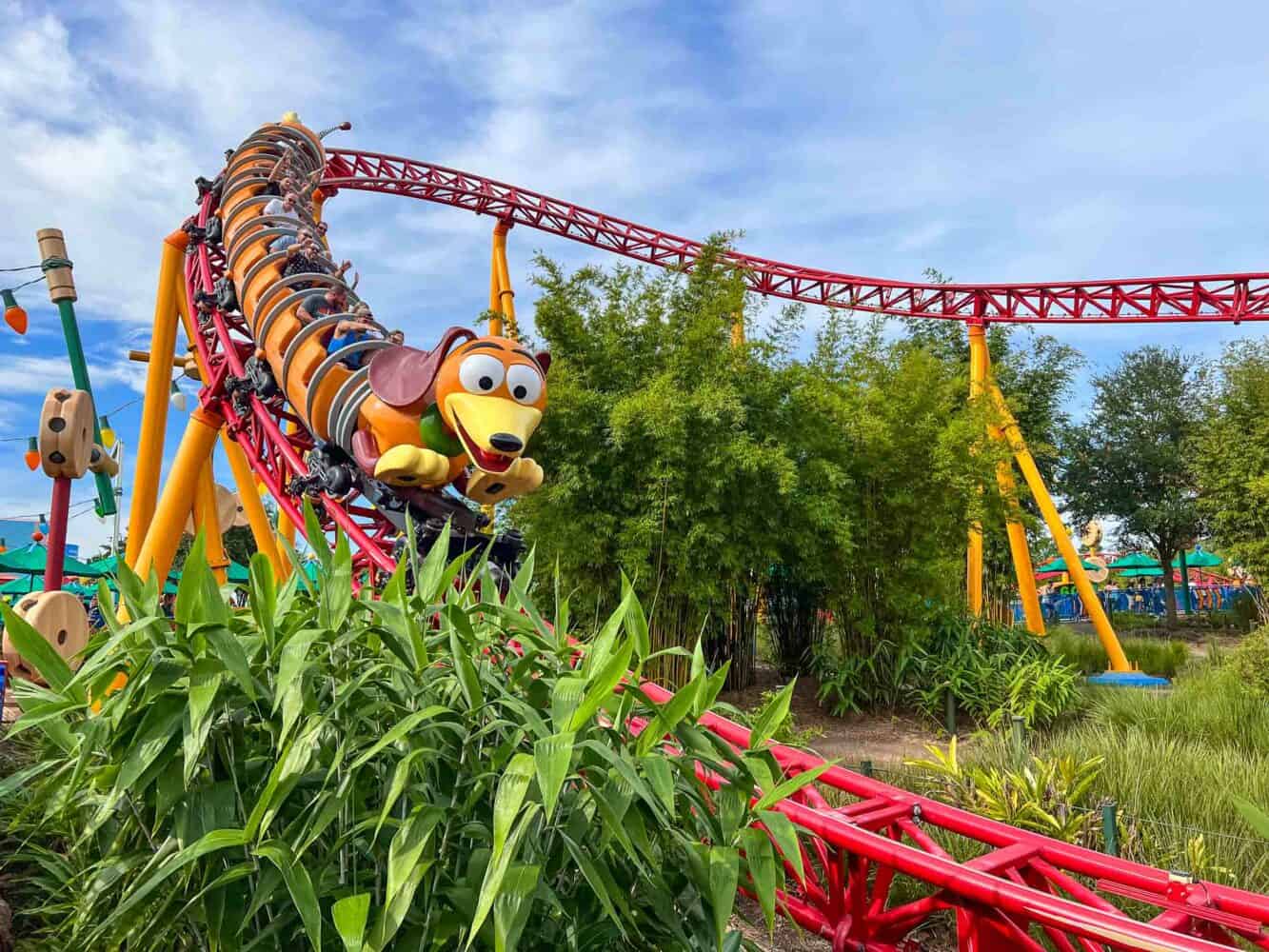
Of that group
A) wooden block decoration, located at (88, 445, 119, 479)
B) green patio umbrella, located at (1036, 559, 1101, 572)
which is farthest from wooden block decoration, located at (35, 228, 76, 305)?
green patio umbrella, located at (1036, 559, 1101, 572)

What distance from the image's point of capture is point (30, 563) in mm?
12266

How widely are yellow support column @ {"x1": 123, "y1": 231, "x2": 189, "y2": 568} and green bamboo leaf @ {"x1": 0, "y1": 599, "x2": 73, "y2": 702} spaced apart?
5.55 metres

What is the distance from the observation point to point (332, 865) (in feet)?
5.32

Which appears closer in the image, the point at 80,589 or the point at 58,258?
the point at 58,258

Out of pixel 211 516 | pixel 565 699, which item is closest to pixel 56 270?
pixel 211 516

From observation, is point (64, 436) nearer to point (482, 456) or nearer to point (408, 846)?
point (482, 456)

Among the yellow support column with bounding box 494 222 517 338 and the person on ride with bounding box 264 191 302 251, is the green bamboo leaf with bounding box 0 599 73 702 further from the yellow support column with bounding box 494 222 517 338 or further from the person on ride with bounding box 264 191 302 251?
the yellow support column with bounding box 494 222 517 338

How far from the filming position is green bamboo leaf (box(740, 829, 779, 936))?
1.48 metres

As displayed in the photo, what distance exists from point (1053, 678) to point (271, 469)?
646cm

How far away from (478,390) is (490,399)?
0.24 feet

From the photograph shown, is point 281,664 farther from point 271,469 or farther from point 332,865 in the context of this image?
point 271,469

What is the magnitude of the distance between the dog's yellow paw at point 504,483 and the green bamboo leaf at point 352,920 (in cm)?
307

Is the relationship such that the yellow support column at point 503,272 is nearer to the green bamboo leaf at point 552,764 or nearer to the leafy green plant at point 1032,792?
the leafy green plant at point 1032,792

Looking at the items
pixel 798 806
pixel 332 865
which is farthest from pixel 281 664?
pixel 798 806
